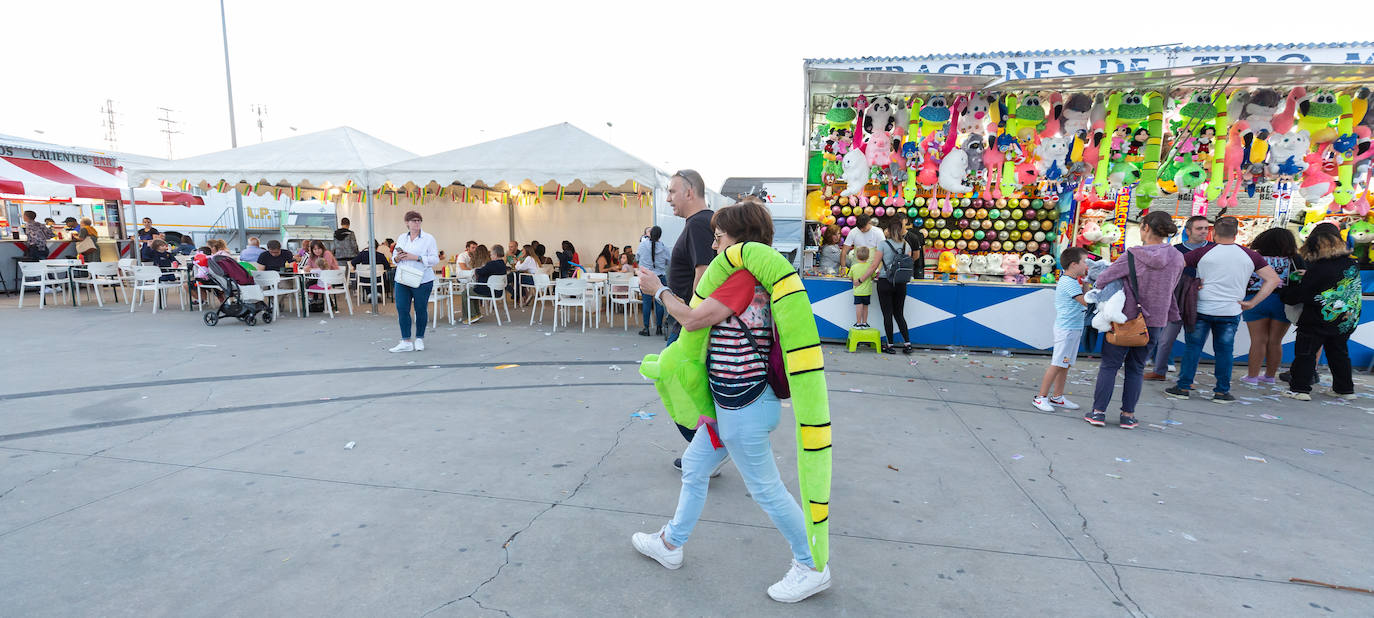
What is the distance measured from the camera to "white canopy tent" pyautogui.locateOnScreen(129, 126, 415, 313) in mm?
9367

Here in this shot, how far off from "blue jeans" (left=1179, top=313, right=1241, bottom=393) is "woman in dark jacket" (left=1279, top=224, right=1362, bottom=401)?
58cm

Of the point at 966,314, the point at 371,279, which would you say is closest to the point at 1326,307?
the point at 966,314

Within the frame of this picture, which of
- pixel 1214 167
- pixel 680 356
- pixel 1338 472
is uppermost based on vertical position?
pixel 1214 167

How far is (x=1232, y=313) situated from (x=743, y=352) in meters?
5.69

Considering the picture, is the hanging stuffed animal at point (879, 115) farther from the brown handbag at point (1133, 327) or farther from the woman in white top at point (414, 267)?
the woman in white top at point (414, 267)

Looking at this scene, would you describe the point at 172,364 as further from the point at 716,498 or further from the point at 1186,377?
the point at 1186,377

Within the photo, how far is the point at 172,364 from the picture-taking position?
6137 millimetres

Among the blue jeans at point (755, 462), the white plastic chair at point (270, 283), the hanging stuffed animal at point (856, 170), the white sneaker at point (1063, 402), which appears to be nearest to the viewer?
Result: the blue jeans at point (755, 462)

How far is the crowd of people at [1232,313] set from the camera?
4734mm

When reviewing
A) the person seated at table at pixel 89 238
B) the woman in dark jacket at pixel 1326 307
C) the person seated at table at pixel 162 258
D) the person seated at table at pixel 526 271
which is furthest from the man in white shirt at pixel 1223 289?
the person seated at table at pixel 89 238

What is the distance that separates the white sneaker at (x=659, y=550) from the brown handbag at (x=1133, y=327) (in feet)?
11.9

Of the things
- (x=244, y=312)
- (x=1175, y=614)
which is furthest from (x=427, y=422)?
(x=244, y=312)

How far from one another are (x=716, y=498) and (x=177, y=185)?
1088cm

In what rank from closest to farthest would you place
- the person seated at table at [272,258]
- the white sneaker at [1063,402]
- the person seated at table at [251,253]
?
1. the white sneaker at [1063,402]
2. the person seated at table at [272,258]
3. the person seated at table at [251,253]
